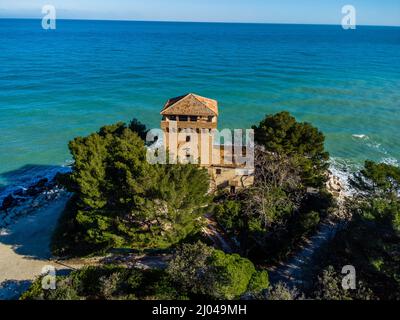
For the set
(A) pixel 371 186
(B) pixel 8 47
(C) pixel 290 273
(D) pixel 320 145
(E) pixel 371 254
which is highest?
(B) pixel 8 47

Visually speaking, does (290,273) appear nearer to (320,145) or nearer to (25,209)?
(320,145)

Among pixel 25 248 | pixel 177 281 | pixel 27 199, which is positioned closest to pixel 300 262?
pixel 177 281

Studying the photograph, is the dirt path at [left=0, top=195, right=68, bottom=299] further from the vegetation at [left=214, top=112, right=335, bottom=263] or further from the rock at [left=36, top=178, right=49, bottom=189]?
the vegetation at [left=214, top=112, right=335, bottom=263]

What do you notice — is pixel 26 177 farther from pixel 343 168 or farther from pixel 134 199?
pixel 343 168

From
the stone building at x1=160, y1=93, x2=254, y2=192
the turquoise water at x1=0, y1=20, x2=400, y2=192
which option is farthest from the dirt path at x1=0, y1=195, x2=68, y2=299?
the stone building at x1=160, y1=93, x2=254, y2=192

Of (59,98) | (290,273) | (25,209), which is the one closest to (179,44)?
(59,98)

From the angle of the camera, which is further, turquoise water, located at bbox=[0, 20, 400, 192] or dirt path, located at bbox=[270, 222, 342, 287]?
turquoise water, located at bbox=[0, 20, 400, 192]
